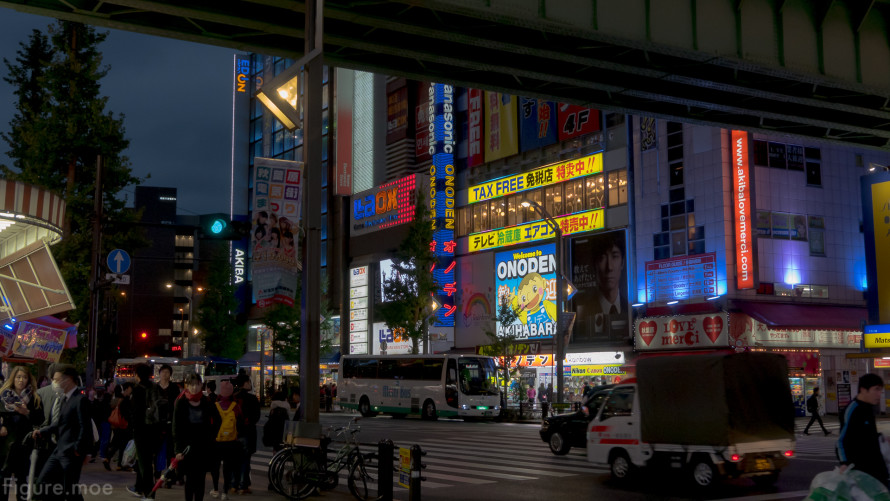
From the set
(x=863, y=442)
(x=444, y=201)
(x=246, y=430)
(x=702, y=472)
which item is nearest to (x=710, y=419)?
(x=702, y=472)

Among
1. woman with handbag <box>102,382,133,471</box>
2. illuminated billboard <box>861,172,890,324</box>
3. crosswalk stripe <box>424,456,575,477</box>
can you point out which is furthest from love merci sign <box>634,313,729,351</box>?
woman with handbag <box>102,382,133,471</box>

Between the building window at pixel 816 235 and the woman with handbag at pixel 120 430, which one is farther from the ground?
the building window at pixel 816 235

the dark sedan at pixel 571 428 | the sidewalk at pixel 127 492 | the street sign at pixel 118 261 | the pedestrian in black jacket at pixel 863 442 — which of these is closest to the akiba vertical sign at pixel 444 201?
the street sign at pixel 118 261

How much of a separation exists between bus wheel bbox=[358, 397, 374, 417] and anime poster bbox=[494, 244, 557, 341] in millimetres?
9384

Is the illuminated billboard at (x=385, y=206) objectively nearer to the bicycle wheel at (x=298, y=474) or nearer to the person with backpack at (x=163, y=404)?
the person with backpack at (x=163, y=404)

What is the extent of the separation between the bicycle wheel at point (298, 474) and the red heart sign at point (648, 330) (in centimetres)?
3208

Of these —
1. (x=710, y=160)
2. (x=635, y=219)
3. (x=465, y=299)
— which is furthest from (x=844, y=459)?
(x=465, y=299)

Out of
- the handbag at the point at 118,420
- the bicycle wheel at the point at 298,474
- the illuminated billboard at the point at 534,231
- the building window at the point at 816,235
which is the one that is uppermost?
the illuminated billboard at the point at 534,231

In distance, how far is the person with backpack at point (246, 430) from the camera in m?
14.0

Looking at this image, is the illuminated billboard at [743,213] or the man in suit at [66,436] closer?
the man in suit at [66,436]

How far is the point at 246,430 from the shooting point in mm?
14328

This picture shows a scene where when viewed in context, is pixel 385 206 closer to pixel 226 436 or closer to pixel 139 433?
pixel 226 436

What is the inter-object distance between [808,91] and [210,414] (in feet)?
56.5

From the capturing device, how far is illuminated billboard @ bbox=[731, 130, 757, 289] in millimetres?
38750
